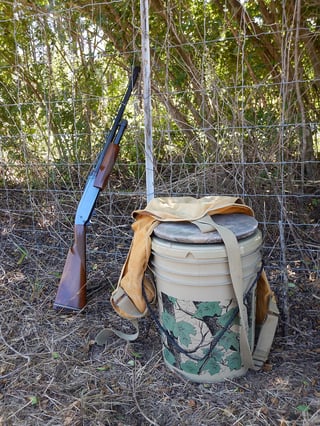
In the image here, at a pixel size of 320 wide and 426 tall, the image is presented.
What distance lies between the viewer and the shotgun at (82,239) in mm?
2793

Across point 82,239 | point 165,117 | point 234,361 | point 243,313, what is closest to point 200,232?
point 243,313

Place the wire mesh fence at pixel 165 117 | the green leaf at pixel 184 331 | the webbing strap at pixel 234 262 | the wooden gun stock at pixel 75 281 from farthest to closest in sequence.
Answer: the wire mesh fence at pixel 165 117, the wooden gun stock at pixel 75 281, the green leaf at pixel 184 331, the webbing strap at pixel 234 262

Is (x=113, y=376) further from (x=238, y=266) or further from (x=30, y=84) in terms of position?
(x=30, y=84)

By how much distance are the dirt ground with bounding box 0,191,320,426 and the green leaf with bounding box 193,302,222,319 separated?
1.22 feet

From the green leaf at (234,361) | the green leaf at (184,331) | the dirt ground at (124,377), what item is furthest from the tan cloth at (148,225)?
the green leaf at (234,361)

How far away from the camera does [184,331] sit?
6.72 feet

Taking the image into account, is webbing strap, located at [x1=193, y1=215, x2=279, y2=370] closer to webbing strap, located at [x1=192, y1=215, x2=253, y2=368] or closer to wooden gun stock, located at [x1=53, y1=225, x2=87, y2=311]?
webbing strap, located at [x1=192, y1=215, x2=253, y2=368]

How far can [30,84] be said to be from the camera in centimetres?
401

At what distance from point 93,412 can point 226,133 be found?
2044 mm

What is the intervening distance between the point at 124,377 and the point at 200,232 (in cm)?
89

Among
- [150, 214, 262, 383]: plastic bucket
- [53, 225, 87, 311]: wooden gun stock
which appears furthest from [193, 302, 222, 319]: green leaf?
[53, 225, 87, 311]: wooden gun stock

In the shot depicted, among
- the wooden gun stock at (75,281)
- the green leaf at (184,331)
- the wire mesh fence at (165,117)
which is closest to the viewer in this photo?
the green leaf at (184,331)

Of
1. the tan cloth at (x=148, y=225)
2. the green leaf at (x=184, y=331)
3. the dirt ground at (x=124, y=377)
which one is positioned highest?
the tan cloth at (x=148, y=225)

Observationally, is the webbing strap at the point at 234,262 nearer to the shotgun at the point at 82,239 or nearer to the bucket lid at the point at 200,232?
the bucket lid at the point at 200,232
